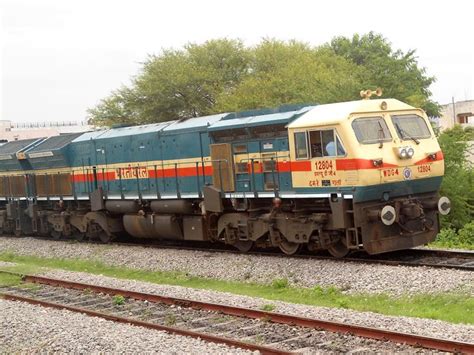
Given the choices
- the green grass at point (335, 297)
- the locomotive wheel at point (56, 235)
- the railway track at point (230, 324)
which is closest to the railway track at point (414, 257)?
the green grass at point (335, 297)

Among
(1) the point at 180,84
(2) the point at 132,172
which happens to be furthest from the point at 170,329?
(1) the point at 180,84

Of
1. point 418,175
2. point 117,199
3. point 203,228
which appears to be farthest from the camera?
point 117,199

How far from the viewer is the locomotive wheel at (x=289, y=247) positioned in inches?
603

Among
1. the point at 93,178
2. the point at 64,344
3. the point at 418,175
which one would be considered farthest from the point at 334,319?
the point at 93,178

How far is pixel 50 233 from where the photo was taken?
25.3 meters

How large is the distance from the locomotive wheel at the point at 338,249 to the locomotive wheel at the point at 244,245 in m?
2.69

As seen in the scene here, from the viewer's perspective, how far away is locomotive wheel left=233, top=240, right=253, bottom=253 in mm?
16719

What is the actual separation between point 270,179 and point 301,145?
5.00ft

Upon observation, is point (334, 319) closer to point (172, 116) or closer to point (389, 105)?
point (389, 105)

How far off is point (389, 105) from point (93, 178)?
11.4 m

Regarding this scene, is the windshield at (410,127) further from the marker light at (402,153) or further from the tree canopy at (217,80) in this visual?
the tree canopy at (217,80)

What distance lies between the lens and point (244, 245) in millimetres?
16828

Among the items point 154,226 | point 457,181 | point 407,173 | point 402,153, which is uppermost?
point 402,153

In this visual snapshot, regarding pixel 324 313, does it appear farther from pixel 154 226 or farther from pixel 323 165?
pixel 154 226
